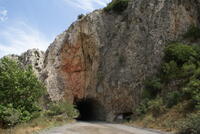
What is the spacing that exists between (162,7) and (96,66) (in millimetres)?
14257

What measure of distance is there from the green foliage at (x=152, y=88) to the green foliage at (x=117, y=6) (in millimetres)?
19475

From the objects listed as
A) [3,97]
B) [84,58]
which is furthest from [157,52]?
[3,97]

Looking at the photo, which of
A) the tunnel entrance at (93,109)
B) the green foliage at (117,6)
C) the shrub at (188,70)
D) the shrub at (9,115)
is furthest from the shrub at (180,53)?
→ the shrub at (9,115)

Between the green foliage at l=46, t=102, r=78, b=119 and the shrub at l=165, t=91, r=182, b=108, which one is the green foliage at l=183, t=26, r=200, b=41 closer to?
the shrub at l=165, t=91, r=182, b=108

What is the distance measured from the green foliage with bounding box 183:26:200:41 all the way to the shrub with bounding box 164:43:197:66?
8.22 ft

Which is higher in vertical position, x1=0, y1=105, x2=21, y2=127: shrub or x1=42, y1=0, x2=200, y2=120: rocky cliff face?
x1=42, y1=0, x2=200, y2=120: rocky cliff face

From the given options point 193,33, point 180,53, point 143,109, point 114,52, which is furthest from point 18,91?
point 193,33

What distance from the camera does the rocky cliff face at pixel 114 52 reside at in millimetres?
36562

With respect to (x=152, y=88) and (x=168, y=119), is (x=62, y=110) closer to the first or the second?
(x=152, y=88)

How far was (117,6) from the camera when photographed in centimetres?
4928

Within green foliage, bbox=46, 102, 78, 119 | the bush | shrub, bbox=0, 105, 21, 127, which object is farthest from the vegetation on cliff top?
shrub, bbox=0, 105, 21, 127

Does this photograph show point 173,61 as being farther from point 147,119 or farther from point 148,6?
point 148,6

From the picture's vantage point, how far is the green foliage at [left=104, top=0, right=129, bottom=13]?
1907 inches

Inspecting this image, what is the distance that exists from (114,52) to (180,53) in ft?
44.1
